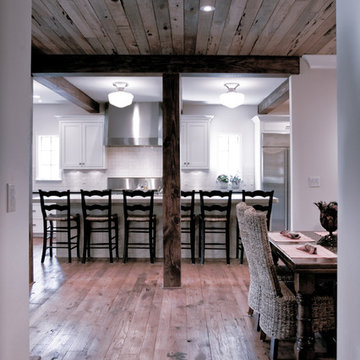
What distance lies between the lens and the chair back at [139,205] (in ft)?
15.4

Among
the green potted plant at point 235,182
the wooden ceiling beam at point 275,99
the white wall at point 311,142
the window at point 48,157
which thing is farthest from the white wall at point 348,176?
the window at point 48,157

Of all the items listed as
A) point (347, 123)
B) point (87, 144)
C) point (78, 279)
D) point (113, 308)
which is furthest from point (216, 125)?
point (347, 123)

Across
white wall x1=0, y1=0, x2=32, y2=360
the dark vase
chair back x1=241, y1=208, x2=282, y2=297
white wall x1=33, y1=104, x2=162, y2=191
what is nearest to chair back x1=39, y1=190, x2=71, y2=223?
white wall x1=33, y1=104, x2=162, y2=191

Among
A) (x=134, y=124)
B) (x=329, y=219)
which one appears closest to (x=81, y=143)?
(x=134, y=124)

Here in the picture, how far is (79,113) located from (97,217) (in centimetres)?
340

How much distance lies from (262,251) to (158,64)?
8.44 ft

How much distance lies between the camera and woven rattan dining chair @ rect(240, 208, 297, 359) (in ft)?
7.32

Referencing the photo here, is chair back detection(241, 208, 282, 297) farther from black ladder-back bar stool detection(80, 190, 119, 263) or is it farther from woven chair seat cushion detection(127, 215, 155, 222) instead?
black ladder-back bar stool detection(80, 190, 119, 263)

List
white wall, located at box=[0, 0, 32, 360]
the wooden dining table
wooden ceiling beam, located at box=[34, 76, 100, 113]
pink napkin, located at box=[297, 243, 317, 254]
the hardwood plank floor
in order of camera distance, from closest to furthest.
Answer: white wall, located at box=[0, 0, 32, 360] → the wooden dining table → pink napkin, located at box=[297, 243, 317, 254] → the hardwood plank floor → wooden ceiling beam, located at box=[34, 76, 100, 113]

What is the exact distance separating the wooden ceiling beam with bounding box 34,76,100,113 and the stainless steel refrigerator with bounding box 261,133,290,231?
345 cm

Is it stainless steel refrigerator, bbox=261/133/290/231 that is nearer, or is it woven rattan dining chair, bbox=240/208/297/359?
woven rattan dining chair, bbox=240/208/297/359

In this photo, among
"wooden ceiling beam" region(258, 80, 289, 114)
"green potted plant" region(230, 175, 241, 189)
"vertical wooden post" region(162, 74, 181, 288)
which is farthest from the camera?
"green potted plant" region(230, 175, 241, 189)

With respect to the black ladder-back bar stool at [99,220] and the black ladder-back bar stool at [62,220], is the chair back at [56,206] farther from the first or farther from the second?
the black ladder-back bar stool at [99,220]

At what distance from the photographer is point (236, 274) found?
14.5 ft
